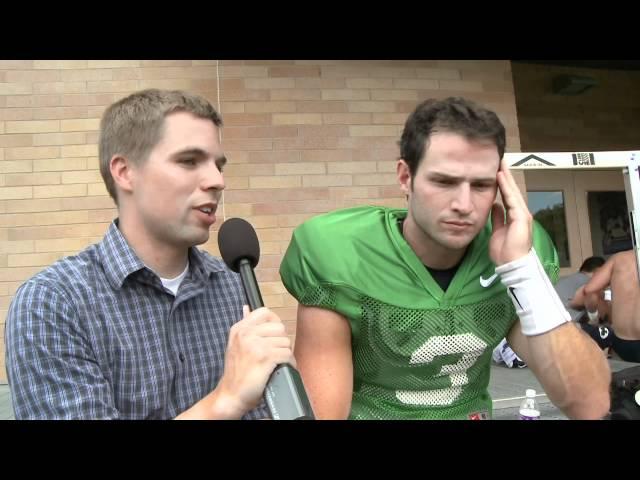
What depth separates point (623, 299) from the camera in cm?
432

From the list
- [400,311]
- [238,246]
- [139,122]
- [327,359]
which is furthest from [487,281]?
[139,122]

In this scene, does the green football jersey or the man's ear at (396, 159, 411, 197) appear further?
the man's ear at (396, 159, 411, 197)

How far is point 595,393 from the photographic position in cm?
179

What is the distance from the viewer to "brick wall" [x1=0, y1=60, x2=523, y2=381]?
5270 mm

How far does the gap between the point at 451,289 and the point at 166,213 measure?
949 millimetres

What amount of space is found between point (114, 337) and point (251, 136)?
4.31 metres

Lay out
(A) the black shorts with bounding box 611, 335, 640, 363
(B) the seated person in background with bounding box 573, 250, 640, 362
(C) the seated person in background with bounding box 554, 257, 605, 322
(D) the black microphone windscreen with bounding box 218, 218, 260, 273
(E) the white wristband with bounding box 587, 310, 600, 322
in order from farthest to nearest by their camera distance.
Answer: (C) the seated person in background with bounding box 554, 257, 605, 322, (E) the white wristband with bounding box 587, 310, 600, 322, (A) the black shorts with bounding box 611, 335, 640, 363, (B) the seated person in background with bounding box 573, 250, 640, 362, (D) the black microphone windscreen with bounding box 218, 218, 260, 273

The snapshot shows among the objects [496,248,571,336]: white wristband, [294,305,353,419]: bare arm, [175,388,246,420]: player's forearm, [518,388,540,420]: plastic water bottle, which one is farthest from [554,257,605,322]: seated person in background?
[175,388,246,420]: player's forearm

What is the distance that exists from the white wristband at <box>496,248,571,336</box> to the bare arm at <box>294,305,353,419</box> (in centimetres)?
53

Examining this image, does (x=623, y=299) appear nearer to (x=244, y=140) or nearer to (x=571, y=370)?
Result: (x=571, y=370)

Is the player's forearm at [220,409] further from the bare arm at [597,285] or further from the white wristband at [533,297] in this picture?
the bare arm at [597,285]

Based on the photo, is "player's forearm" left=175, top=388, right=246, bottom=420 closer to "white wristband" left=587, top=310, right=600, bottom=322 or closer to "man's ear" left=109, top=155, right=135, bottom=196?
"man's ear" left=109, top=155, right=135, bottom=196

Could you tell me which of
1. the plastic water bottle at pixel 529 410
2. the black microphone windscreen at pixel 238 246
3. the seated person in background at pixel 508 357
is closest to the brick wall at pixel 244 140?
the seated person in background at pixel 508 357
